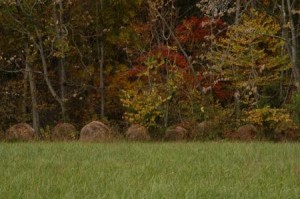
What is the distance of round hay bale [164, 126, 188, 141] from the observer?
22.0m

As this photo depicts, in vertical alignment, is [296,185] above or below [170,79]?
below

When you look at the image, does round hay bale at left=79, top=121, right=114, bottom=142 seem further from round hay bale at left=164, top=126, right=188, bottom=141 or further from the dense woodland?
the dense woodland

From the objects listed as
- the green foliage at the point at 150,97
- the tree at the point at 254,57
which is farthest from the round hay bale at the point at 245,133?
the green foliage at the point at 150,97

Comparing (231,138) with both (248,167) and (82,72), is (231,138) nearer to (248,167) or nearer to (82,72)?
(82,72)

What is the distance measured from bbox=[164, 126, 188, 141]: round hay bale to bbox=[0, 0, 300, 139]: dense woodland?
41.8 inches

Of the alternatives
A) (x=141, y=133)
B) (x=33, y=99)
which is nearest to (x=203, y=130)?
(x=141, y=133)

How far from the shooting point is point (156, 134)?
2316 centimetres

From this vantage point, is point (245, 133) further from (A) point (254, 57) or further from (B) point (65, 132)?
(B) point (65, 132)

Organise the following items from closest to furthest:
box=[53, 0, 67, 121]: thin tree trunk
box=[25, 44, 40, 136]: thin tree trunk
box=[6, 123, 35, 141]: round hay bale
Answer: box=[6, 123, 35, 141]: round hay bale < box=[53, 0, 67, 121]: thin tree trunk < box=[25, 44, 40, 136]: thin tree trunk

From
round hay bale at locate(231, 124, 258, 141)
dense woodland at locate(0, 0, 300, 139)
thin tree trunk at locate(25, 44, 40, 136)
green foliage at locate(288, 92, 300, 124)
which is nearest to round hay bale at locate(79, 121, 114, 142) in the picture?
dense woodland at locate(0, 0, 300, 139)

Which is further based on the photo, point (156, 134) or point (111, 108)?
point (111, 108)

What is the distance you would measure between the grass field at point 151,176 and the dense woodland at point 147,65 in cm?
1240

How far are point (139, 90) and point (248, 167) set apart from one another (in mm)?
17357

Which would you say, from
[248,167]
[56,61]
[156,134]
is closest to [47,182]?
[248,167]
